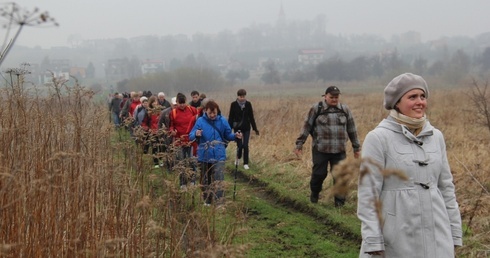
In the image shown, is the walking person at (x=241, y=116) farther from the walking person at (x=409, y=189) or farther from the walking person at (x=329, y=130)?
the walking person at (x=409, y=189)

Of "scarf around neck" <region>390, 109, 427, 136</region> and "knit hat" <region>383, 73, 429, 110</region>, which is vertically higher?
"knit hat" <region>383, 73, 429, 110</region>

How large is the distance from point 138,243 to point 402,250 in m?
1.68

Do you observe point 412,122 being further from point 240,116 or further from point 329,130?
point 240,116

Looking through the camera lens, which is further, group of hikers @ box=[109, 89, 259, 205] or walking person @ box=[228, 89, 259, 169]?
walking person @ box=[228, 89, 259, 169]

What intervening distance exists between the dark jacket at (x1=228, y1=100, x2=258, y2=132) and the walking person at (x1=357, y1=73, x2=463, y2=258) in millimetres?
7777

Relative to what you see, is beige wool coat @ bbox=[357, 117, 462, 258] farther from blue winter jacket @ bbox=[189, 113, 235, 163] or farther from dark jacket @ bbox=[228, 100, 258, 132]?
dark jacket @ bbox=[228, 100, 258, 132]

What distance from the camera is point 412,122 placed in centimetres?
321

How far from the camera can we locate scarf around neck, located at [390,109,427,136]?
10.5 ft

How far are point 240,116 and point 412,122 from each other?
8.00 meters

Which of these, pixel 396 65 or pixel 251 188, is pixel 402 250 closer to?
pixel 251 188

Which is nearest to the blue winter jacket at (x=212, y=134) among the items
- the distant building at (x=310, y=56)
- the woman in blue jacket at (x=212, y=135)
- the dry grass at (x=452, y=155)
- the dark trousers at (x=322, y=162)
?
the woman in blue jacket at (x=212, y=135)

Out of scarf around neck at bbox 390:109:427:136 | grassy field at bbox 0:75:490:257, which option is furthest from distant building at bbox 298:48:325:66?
scarf around neck at bbox 390:109:427:136

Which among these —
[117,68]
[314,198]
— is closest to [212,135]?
[314,198]

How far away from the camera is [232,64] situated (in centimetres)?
14250
